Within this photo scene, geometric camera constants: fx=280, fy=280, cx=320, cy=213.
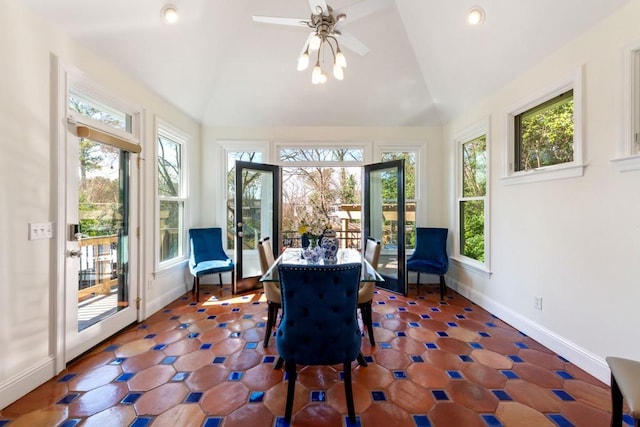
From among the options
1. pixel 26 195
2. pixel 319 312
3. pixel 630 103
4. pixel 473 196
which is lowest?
pixel 319 312

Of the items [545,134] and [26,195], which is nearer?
[26,195]

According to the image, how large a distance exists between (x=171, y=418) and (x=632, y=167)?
3341mm

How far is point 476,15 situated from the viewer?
2.60 metres

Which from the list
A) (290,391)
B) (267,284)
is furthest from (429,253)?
(290,391)

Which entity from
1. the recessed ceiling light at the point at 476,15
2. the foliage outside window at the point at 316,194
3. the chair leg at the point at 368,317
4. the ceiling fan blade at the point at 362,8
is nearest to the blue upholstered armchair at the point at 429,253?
the chair leg at the point at 368,317

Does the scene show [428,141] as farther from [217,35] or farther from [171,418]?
[171,418]

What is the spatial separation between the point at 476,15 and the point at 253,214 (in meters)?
3.58

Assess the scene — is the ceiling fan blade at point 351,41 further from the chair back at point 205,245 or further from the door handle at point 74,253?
the chair back at point 205,245

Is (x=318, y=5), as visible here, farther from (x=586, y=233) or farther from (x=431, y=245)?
(x=431, y=245)

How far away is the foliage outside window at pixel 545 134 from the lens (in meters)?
2.45

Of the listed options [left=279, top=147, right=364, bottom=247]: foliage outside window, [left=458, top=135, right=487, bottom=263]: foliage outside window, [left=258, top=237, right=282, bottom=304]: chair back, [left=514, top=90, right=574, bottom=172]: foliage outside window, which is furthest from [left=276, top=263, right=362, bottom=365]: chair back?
[left=279, top=147, right=364, bottom=247]: foliage outside window

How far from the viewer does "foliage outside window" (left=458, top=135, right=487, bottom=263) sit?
3.64 metres

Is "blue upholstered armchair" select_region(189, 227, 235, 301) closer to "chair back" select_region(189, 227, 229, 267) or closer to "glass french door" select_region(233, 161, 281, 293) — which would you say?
"chair back" select_region(189, 227, 229, 267)

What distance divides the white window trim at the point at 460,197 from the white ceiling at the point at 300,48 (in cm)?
37
